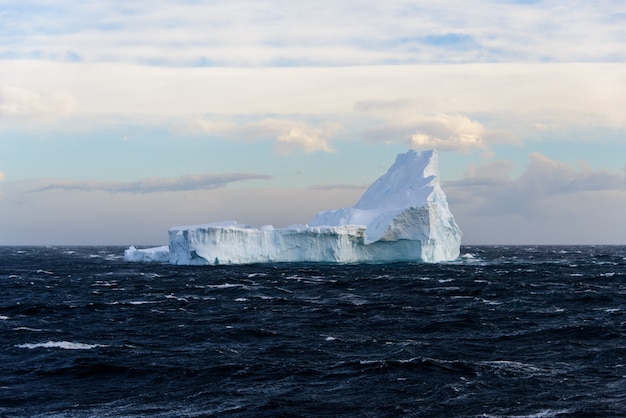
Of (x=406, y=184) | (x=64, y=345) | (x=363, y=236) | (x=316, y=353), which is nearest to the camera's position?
(x=316, y=353)

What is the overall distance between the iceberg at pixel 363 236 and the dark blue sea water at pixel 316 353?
18.5 m

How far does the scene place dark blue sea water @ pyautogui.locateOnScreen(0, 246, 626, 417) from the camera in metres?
14.2

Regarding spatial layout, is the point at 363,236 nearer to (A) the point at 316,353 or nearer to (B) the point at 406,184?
(B) the point at 406,184

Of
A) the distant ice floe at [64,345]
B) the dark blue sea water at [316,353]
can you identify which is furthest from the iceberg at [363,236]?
the distant ice floe at [64,345]

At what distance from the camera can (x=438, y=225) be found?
182ft

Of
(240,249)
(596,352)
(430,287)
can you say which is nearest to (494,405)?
(596,352)

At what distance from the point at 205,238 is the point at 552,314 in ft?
114

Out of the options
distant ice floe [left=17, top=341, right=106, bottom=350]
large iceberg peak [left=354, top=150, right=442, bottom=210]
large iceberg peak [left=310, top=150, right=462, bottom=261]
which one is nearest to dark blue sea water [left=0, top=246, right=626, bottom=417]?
distant ice floe [left=17, top=341, right=106, bottom=350]

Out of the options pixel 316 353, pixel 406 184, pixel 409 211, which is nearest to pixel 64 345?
pixel 316 353

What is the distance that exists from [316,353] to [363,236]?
37.3 metres

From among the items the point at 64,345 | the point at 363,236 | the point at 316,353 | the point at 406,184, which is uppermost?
the point at 406,184

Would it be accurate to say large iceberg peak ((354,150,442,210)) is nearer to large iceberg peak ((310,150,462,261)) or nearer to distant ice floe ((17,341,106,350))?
large iceberg peak ((310,150,462,261))

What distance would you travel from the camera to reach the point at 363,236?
5612 centimetres

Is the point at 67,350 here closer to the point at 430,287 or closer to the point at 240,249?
the point at 430,287
